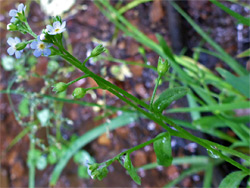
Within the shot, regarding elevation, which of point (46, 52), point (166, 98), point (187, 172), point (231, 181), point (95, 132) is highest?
point (46, 52)

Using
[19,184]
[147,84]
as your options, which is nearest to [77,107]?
[147,84]

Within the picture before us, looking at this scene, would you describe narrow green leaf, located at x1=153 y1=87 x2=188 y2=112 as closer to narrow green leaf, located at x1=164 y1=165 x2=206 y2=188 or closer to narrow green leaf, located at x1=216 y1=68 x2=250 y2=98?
narrow green leaf, located at x1=216 y1=68 x2=250 y2=98

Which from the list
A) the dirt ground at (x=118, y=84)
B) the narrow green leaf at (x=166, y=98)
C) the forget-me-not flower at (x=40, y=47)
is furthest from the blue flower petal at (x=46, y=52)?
the dirt ground at (x=118, y=84)

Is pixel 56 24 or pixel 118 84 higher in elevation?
pixel 56 24

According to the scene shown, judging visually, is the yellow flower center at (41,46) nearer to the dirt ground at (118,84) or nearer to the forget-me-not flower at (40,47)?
the forget-me-not flower at (40,47)

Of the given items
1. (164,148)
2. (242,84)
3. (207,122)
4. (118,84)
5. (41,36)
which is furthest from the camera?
(118,84)

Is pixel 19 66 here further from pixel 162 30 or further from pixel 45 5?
pixel 162 30

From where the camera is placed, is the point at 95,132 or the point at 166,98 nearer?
the point at 166,98

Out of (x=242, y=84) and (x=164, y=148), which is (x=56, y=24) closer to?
(x=164, y=148)

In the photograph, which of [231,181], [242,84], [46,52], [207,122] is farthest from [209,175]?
[46,52]
